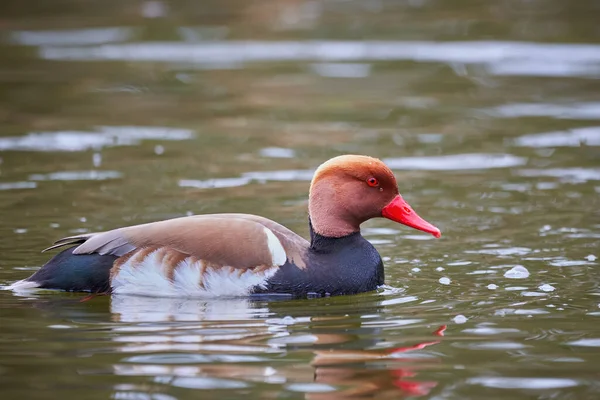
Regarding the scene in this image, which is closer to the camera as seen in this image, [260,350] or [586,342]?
[260,350]

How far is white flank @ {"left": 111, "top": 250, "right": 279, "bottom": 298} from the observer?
8023 millimetres

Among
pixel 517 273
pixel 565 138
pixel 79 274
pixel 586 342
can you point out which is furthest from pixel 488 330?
pixel 565 138

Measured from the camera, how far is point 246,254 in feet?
26.3

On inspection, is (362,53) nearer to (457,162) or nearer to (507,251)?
(457,162)

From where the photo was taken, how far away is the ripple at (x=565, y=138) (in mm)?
13469

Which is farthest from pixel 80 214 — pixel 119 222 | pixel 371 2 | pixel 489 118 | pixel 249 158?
pixel 371 2

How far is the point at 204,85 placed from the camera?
17578 millimetres

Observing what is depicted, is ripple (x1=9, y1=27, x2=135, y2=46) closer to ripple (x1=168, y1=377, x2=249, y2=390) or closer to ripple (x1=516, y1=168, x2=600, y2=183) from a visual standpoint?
ripple (x1=516, y1=168, x2=600, y2=183)

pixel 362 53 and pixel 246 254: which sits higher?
pixel 362 53

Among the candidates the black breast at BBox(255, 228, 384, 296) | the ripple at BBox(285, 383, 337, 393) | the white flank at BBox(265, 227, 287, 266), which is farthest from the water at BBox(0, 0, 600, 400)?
the white flank at BBox(265, 227, 287, 266)

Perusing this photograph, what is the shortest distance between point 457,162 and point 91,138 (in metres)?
4.51

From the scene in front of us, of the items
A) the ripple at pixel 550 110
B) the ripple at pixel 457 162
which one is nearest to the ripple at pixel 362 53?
the ripple at pixel 550 110

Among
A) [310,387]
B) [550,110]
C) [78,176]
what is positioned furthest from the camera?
[550,110]

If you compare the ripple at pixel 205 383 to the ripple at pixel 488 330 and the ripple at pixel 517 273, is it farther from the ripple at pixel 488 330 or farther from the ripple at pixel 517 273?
the ripple at pixel 517 273
